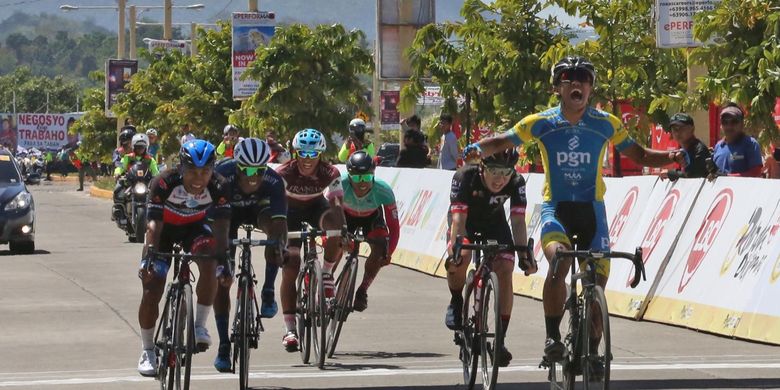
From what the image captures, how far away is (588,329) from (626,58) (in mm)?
13785

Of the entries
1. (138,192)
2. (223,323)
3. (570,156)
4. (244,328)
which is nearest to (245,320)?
(244,328)

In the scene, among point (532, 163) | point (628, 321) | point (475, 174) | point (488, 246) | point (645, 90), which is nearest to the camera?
point (488, 246)

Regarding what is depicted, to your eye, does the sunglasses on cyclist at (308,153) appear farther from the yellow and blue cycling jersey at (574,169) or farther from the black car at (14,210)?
the black car at (14,210)

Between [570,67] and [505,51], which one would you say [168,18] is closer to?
[505,51]

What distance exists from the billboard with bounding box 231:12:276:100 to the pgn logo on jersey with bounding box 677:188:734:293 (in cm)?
2567

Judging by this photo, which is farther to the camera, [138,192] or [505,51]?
[138,192]

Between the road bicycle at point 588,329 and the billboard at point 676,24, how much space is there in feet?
32.7

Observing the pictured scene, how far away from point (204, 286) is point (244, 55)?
30091mm

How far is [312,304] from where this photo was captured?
42.7 ft

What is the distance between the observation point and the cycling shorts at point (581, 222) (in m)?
10.3

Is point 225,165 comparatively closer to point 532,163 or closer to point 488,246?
point 488,246

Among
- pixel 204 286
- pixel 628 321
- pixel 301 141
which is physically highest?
pixel 301 141

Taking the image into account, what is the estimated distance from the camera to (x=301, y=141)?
43.2ft

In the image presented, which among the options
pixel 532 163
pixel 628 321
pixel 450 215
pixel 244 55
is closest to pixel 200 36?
pixel 244 55
